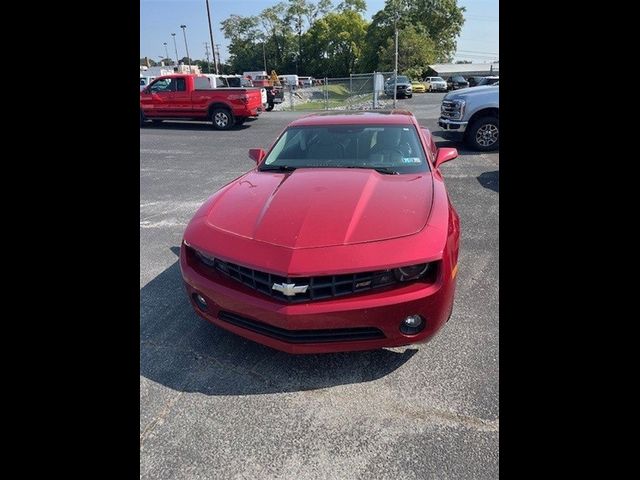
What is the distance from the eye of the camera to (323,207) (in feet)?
8.07

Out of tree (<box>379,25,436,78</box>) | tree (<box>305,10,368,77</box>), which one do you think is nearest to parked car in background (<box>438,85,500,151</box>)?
tree (<box>379,25,436,78</box>)

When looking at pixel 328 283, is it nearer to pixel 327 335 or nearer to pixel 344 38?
pixel 327 335

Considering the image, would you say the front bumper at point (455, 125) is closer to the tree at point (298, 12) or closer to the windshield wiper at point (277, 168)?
the windshield wiper at point (277, 168)

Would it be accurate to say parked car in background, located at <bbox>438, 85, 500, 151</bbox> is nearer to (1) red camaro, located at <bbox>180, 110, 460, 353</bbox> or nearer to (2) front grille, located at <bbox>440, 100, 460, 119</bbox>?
(2) front grille, located at <bbox>440, 100, 460, 119</bbox>

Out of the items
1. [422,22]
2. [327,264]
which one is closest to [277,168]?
A: [327,264]

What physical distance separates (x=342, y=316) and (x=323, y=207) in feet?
2.56

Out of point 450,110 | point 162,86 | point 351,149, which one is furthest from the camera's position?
point 162,86

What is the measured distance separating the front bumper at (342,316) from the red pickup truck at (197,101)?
42.8 feet

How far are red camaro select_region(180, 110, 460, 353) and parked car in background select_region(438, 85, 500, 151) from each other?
6.93m

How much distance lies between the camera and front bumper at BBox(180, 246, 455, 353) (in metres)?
1.98
